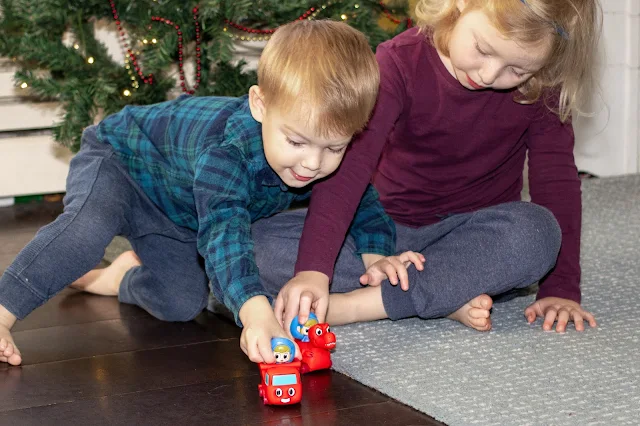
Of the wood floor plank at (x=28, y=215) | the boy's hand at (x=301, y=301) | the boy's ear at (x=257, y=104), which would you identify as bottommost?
the wood floor plank at (x=28, y=215)

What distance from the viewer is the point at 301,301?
43.8 inches

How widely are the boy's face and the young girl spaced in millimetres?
117

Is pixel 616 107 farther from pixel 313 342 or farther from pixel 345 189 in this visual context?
pixel 313 342

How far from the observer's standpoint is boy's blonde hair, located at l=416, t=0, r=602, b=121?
3.88 ft

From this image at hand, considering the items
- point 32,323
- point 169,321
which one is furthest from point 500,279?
point 32,323

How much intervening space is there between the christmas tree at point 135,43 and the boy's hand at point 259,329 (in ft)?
3.39

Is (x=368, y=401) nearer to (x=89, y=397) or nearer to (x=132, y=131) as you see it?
(x=89, y=397)

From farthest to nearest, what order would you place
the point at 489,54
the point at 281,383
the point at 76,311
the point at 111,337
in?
the point at 76,311 → the point at 111,337 → the point at 489,54 → the point at 281,383

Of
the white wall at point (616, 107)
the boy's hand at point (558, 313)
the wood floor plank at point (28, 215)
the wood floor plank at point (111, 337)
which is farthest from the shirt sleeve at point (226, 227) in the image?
the white wall at point (616, 107)

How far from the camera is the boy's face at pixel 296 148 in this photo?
1075 mm

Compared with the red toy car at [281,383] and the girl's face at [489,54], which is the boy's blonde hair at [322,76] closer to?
the girl's face at [489,54]

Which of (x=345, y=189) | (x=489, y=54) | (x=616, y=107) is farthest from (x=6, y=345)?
(x=616, y=107)

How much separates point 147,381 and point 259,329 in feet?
0.67

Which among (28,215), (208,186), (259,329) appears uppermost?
(208,186)
